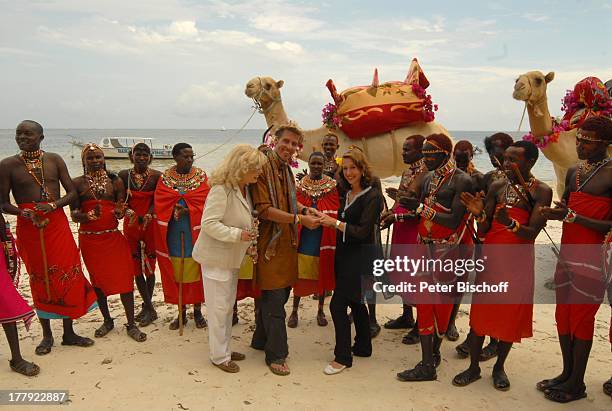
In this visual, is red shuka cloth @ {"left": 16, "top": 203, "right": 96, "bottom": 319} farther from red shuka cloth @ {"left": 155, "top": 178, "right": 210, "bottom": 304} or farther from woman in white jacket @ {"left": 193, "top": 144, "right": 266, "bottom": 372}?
woman in white jacket @ {"left": 193, "top": 144, "right": 266, "bottom": 372}

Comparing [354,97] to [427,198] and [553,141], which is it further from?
[427,198]

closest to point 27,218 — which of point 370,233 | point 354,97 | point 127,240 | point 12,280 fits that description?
point 12,280

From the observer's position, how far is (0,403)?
12.0ft

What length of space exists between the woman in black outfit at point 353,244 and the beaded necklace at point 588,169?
156 centimetres

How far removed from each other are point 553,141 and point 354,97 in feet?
9.58

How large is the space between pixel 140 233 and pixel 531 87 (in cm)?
588

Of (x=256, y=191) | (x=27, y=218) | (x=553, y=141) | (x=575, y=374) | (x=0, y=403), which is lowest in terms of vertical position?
(x=0, y=403)

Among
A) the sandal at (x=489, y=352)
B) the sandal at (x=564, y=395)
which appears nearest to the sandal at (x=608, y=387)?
the sandal at (x=564, y=395)

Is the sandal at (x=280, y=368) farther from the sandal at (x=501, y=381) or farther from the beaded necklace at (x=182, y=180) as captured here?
the beaded necklace at (x=182, y=180)

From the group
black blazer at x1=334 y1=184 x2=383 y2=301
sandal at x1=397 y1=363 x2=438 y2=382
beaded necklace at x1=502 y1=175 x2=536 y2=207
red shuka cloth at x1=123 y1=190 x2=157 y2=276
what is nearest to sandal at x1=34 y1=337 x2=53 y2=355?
red shuka cloth at x1=123 y1=190 x2=157 y2=276

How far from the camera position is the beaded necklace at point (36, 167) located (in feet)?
14.7

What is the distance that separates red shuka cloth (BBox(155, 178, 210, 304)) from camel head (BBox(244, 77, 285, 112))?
3.00 m

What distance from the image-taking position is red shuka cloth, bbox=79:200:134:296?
190 inches

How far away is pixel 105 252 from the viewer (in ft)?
16.0
